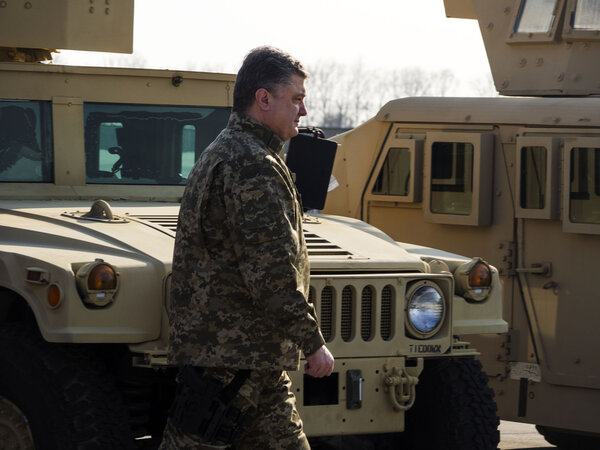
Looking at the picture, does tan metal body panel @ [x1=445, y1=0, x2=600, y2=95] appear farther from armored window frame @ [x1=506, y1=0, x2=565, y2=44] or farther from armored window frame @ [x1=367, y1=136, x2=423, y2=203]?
armored window frame @ [x1=367, y1=136, x2=423, y2=203]

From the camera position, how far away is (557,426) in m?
6.48

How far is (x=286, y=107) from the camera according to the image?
369 centimetres

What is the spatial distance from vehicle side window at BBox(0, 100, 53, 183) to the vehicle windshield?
7.7 inches

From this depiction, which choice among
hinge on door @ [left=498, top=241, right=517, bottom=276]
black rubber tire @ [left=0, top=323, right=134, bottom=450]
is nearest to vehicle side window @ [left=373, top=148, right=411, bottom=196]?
hinge on door @ [left=498, top=241, right=517, bottom=276]

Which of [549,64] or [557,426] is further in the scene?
[549,64]

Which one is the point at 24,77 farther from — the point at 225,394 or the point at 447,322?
the point at 225,394

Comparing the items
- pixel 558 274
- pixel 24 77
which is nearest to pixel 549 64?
pixel 558 274

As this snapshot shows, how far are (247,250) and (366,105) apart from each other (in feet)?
179

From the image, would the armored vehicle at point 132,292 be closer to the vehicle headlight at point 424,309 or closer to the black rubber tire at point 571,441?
the vehicle headlight at point 424,309

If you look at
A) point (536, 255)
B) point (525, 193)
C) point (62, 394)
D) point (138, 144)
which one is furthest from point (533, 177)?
point (62, 394)

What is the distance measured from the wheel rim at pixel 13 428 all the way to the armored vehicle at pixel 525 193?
2.99 m

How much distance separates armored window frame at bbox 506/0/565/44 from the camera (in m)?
7.41

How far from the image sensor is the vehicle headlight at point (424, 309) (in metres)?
4.86

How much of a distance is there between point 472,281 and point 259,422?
1.79 meters
